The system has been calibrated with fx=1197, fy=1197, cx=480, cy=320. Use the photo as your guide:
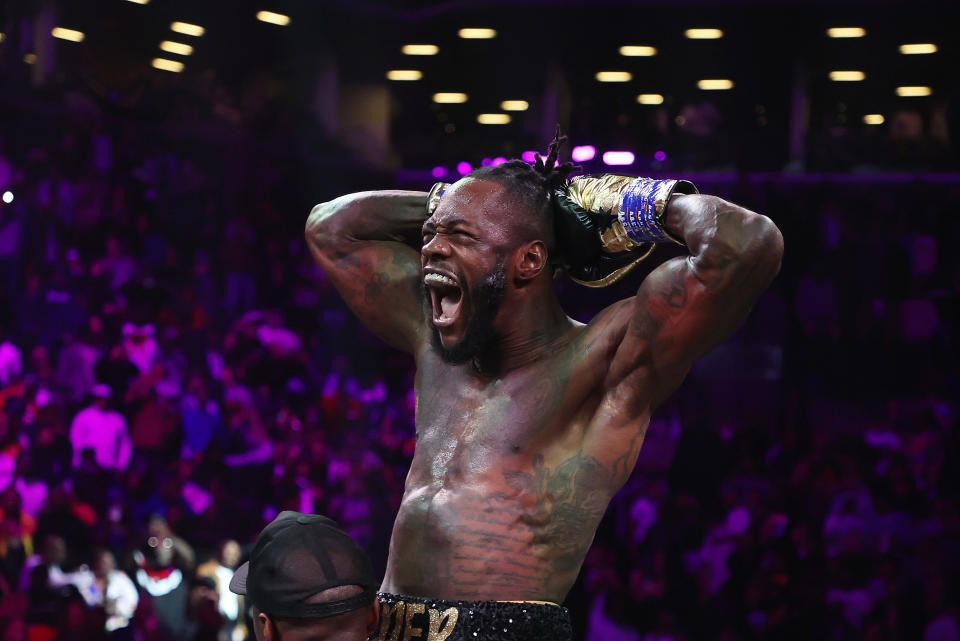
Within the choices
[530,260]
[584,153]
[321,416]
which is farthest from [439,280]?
[584,153]

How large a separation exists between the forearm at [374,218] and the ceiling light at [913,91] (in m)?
6.09

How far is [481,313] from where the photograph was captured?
2.32 m

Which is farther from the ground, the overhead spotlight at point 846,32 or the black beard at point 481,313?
the overhead spotlight at point 846,32

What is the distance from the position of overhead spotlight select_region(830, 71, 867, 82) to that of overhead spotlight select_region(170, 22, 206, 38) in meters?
4.32

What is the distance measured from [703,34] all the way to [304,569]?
7.09 metres

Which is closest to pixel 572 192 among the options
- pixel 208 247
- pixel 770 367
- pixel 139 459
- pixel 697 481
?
pixel 697 481

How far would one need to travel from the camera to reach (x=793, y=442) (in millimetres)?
6496

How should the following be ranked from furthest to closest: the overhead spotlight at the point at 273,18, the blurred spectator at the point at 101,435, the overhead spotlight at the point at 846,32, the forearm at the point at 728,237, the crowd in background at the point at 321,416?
1. the overhead spotlight at the point at 273,18
2. the overhead spotlight at the point at 846,32
3. the blurred spectator at the point at 101,435
4. the crowd in background at the point at 321,416
5. the forearm at the point at 728,237

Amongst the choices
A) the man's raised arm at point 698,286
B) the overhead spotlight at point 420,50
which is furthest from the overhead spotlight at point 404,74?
the man's raised arm at point 698,286

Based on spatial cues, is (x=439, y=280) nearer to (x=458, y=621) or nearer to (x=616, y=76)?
(x=458, y=621)

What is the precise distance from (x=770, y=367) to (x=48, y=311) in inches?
170

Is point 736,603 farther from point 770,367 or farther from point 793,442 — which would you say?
point 770,367

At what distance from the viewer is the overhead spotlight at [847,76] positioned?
7957mm

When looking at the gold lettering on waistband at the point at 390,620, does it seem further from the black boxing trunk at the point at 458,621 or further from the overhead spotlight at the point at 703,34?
the overhead spotlight at the point at 703,34
